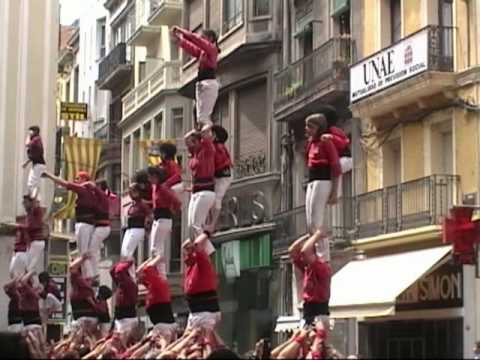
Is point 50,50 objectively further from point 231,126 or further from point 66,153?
point 231,126

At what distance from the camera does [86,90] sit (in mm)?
63500

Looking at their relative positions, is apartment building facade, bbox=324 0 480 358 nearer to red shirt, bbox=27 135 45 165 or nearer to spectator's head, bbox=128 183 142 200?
spectator's head, bbox=128 183 142 200

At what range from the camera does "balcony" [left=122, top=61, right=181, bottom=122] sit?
4594 cm

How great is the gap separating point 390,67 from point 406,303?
5.05 m

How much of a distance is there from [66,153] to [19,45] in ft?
13.6

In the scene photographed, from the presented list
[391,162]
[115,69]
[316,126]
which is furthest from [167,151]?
[115,69]

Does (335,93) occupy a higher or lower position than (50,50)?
lower

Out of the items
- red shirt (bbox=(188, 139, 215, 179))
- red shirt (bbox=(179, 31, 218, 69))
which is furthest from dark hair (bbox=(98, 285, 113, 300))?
red shirt (bbox=(179, 31, 218, 69))

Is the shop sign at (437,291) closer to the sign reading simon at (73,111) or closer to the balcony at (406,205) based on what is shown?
the balcony at (406,205)

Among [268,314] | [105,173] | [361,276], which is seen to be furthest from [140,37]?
[361,276]

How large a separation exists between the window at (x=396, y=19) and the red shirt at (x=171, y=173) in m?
11.6

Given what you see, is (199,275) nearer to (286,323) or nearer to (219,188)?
(219,188)

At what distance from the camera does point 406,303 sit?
26375 mm

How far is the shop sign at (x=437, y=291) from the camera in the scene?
25.1 metres
